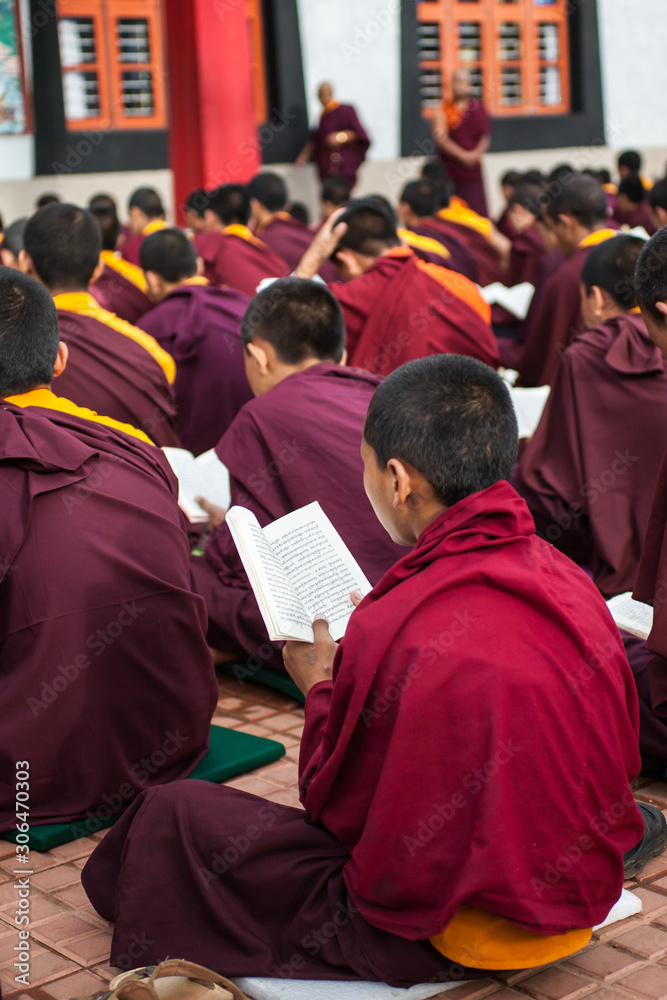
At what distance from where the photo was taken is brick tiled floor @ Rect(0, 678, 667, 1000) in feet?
6.57

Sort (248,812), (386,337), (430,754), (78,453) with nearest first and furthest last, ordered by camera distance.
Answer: (430,754) → (248,812) → (78,453) → (386,337)

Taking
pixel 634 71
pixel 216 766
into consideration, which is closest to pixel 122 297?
pixel 216 766

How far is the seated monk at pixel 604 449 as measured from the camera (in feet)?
11.8

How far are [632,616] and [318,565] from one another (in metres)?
0.96

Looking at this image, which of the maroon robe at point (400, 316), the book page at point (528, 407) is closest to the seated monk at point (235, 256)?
the maroon robe at point (400, 316)

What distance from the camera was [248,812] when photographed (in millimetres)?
2035

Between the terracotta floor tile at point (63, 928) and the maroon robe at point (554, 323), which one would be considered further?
the maroon robe at point (554, 323)

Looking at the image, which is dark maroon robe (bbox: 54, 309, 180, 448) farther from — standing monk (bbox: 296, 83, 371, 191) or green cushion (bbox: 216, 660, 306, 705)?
standing monk (bbox: 296, 83, 371, 191)

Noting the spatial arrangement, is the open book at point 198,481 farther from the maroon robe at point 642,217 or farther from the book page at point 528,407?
the maroon robe at point 642,217

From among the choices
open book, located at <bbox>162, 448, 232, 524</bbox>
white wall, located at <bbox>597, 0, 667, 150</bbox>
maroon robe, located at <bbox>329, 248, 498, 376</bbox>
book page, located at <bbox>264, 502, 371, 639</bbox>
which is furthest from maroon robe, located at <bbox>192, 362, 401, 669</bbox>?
white wall, located at <bbox>597, 0, 667, 150</bbox>

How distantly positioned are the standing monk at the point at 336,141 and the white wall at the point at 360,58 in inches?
12.8

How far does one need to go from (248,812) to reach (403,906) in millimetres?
337

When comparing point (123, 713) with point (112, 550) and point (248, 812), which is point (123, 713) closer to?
point (112, 550)

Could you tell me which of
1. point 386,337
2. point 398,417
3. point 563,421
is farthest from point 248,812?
point 386,337
